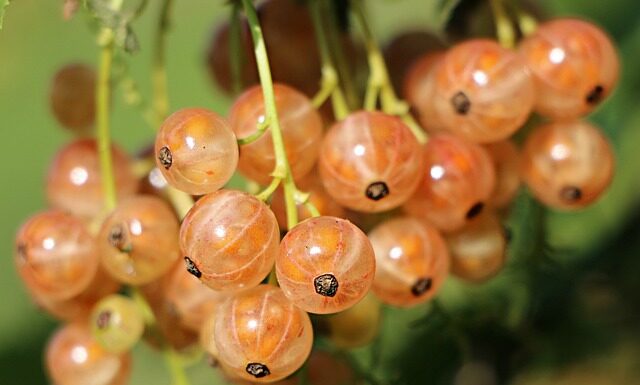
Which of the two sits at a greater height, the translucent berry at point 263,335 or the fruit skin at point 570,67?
the fruit skin at point 570,67

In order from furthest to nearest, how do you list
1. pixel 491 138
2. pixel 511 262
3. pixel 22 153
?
pixel 22 153 → pixel 511 262 → pixel 491 138

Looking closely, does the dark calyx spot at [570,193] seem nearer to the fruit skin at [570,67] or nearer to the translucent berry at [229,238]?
the fruit skin at [570,67]

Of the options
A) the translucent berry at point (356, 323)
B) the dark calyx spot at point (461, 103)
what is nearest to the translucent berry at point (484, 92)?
the dark calyx spot at point (461, 103)

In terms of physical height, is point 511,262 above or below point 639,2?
below

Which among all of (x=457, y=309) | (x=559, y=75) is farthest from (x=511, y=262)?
(x=559, y=75)

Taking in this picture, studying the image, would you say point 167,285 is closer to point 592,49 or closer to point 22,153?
point 592,49
